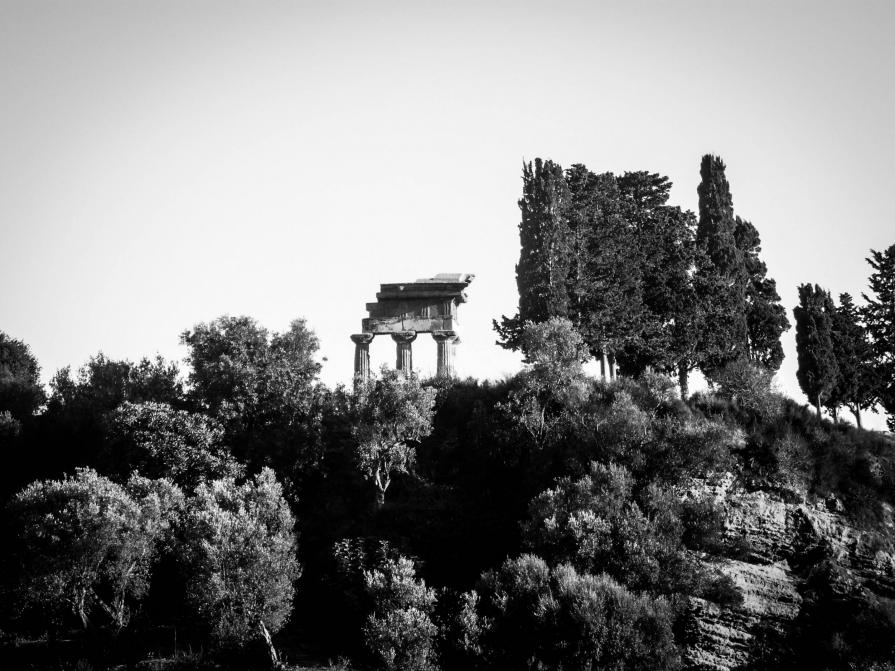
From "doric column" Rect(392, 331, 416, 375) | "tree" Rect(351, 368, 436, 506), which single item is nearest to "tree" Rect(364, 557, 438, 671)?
"tree" Rect(351, 368, 436, 506)

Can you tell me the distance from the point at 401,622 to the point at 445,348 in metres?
22.5

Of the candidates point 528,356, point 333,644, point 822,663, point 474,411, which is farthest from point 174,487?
point 822,663

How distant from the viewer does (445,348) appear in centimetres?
5297

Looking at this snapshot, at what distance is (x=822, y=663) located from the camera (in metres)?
34.9

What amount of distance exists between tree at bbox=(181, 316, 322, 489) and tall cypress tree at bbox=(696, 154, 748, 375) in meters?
26.0

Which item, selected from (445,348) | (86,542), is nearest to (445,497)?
(445,348)

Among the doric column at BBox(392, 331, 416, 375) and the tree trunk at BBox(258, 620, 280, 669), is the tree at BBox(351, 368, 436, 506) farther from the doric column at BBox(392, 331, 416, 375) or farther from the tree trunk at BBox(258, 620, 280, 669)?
the doric column at BBox(392, 331, 416, 375)

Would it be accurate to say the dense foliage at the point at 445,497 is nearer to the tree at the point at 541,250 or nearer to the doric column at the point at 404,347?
the tree at the point at 541,250

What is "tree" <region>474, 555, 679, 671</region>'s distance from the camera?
3238 centimetres

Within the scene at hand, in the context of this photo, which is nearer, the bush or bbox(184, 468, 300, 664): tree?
bbox(184, 468, 300, 664): tree

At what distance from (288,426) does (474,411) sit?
10.3m

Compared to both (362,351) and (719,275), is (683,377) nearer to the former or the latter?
(719,275)

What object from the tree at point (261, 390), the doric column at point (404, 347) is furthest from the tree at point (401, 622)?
the doric column at point (404, 347)

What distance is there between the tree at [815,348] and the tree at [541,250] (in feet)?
65.0
